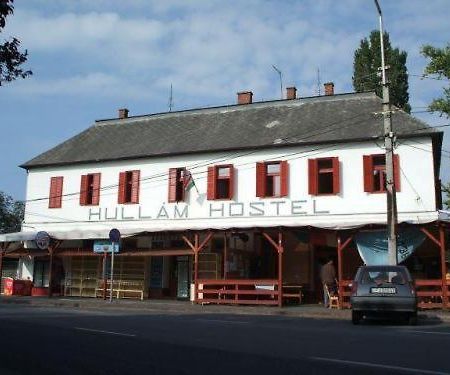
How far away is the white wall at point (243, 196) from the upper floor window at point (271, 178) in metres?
0.27

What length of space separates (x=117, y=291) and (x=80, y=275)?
2.78m

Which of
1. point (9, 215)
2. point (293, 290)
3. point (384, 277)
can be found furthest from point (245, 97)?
point (9, 215)

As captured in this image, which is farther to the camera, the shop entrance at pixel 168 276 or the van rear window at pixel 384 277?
the shop entrance at pixel 168 276

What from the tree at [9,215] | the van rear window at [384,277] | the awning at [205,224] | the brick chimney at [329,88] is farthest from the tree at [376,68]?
the tree at [9,215]

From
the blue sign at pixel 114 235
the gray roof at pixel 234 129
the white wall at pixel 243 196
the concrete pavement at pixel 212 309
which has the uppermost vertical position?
the gray roof at pixel 234 129

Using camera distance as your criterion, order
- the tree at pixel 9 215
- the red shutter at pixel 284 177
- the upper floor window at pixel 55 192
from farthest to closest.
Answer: the tree at pixel 9 215
the upper floor window at pixel 55 192
the red shutter at pixel 284 177

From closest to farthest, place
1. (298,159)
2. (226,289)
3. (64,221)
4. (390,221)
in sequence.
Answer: (390,221) < (226,289) < (298,159) < (64,221)

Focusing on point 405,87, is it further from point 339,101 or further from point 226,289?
point 226,289

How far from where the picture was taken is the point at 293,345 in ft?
33.7

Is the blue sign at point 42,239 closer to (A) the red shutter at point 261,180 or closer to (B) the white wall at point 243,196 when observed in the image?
(B) the white wall at point 243,196

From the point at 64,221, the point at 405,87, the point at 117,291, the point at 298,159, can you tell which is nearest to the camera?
the point at 298,159

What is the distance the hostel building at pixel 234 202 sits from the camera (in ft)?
77.6

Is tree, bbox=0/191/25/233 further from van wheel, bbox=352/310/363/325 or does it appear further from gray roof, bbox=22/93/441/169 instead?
van wheel, bbox=352/310/363/325

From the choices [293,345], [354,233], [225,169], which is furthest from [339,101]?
[293,345]
